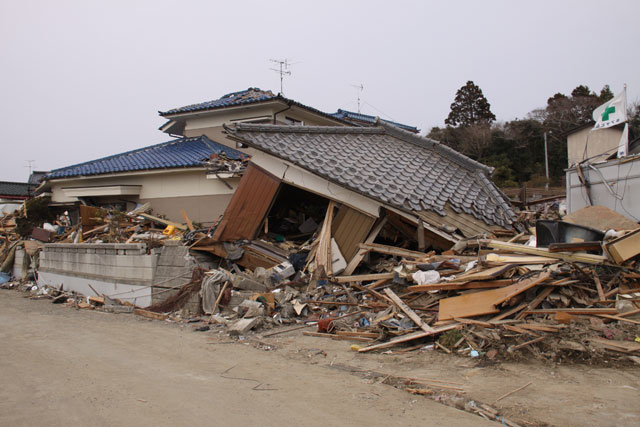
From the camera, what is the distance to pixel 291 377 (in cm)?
602

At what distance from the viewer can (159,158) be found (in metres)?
17.1

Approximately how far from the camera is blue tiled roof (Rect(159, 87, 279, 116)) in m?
17.1

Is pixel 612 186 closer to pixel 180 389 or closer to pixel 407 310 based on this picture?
pixel 407 310

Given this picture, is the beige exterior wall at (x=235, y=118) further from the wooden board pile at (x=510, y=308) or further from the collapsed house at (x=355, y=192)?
the wooden board pile at (x=510, y=308)

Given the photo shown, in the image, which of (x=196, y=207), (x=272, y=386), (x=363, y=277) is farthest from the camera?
(x=196, y=207)

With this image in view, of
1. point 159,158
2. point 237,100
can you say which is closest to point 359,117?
point 237,100

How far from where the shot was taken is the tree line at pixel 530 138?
32.5 meters

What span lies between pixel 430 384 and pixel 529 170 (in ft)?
102

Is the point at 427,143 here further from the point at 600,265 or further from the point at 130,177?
the point at 130,177

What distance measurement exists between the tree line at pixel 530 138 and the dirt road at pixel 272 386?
27.1m

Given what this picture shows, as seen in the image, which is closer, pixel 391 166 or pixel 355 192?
pixel 355 192

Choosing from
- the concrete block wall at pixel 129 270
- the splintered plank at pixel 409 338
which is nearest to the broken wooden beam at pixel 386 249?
the splintered plank at pixel 409 338

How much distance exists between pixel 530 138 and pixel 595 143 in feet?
45.5

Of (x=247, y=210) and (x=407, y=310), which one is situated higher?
(x=247, y=210)
